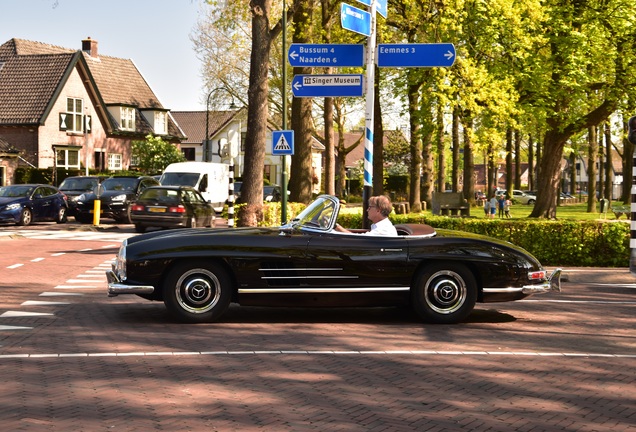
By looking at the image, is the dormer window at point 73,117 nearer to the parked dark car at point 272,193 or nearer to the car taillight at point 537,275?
the parked dark car at point 272,193

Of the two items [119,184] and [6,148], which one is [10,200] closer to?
[119,184]

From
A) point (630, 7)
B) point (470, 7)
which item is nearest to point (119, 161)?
point (470, 7)

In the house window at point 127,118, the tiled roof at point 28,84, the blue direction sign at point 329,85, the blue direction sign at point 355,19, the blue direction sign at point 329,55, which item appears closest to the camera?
the blue direction sign at point 355,19

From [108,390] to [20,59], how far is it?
52833 mm

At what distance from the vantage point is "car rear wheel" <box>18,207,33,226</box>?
102 feet

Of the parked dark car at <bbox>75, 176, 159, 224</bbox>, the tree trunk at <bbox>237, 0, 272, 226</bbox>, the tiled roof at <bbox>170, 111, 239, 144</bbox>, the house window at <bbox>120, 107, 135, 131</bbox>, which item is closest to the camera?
the tree trunk at <bbox>237, 0, 272, 226</bbox>

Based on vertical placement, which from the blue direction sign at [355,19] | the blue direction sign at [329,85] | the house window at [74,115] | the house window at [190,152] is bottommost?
the blue direction sign at [329,85]

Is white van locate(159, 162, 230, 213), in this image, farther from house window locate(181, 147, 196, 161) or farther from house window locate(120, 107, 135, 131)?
house window locate(181, 147, 196, 161)

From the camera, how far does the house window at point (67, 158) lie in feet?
181

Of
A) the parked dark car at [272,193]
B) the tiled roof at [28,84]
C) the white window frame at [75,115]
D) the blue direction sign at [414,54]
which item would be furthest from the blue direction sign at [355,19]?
the white window frame at [75,115]

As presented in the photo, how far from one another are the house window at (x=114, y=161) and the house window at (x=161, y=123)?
5.19 m

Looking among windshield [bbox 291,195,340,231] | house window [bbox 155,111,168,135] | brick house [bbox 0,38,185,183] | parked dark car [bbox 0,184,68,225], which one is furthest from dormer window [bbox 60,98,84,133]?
windshield [bbox 291,195,340,231]

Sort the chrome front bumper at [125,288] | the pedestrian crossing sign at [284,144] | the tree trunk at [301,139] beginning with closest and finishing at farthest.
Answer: the chrome front bumper at [125,288]
the pedestrian crossing sign at [284,144]
the tree trunk at [301,139]

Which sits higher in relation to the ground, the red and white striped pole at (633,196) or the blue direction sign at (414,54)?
the blue direction sign at (414,54)
